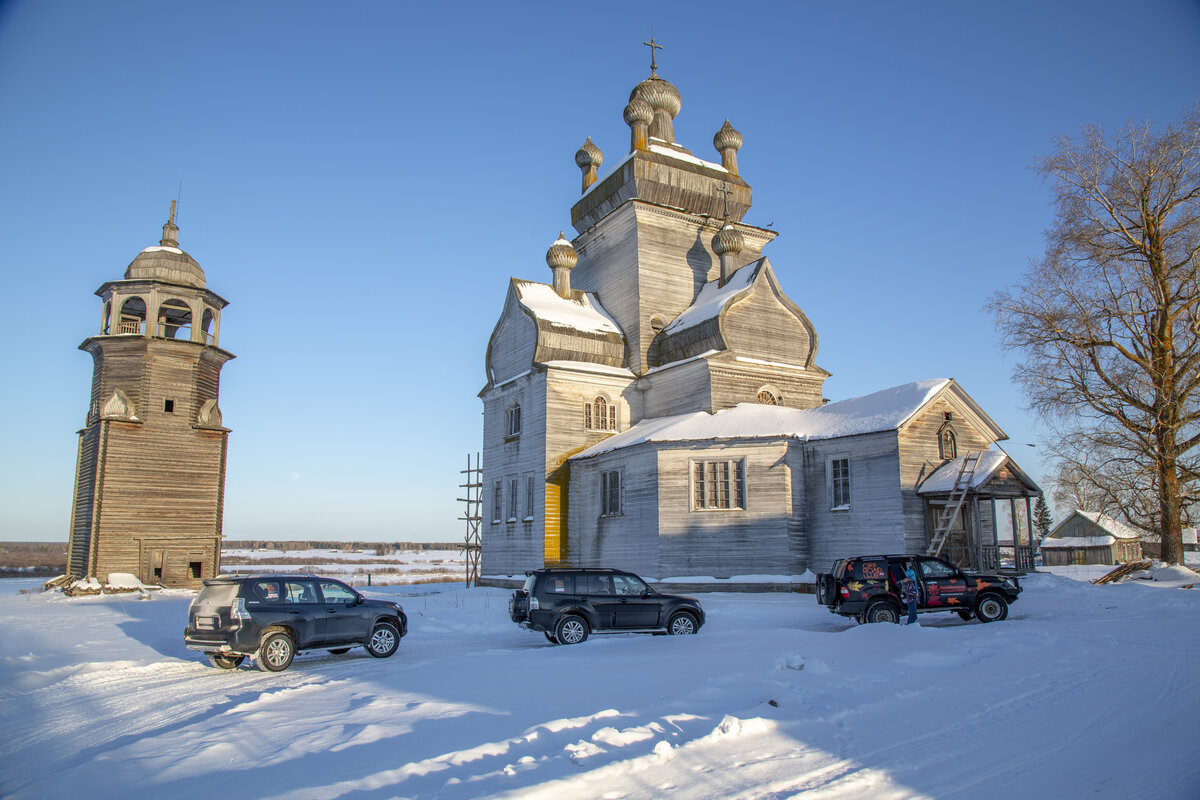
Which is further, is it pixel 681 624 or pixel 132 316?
pixel 132 316

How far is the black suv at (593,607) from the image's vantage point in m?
14.8

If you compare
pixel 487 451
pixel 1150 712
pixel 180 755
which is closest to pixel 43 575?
pixel 487 451

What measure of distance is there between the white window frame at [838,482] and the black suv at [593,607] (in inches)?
396

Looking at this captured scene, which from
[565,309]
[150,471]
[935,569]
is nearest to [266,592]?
[935,569]

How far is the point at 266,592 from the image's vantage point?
41.7ft

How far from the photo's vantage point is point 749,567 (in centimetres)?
2469

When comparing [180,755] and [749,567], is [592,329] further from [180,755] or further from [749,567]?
[180,755]

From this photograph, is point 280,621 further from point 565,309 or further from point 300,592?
point 565,309

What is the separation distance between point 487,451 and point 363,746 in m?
27.1

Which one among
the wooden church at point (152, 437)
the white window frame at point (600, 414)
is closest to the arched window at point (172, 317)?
the wooden church at point (152, 437)

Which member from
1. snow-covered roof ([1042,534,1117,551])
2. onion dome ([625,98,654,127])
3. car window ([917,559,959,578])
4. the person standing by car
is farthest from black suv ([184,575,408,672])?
snow-covered roof ([1042,534,1117,551])

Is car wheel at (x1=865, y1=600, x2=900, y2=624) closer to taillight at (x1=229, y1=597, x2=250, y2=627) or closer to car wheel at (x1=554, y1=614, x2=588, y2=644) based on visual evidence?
car wheel at (x1=554, y1=614, x2=588, y2=644)

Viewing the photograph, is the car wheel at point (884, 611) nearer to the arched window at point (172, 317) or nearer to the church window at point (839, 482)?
the church window at point (839, 482)

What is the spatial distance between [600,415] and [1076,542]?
46.4 m
